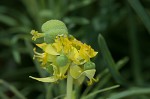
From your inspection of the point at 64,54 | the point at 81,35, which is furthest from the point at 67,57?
the point at 81,35

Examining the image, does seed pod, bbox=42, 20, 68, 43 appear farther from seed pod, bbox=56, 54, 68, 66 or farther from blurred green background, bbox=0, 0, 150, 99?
blurred green background, bbox=0, 0, 150, 99

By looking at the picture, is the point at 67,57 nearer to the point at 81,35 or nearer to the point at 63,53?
the point at 63,53

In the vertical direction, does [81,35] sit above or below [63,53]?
above

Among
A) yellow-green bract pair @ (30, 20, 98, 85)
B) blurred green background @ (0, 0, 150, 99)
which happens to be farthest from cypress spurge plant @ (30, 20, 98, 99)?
blurred green background @ (0, 0, 150, 99)

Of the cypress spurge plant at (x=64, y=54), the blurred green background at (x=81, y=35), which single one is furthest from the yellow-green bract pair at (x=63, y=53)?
the blurred green background at (x=81, y=35)

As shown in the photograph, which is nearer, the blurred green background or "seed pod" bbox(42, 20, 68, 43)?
"seed pod" bbox(42, 20, 68, 43)

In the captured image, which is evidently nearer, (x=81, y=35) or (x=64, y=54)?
(x=64, y=54)

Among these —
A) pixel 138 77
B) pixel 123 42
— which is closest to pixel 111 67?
pixel 138 77

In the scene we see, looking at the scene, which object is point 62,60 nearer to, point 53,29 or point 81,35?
point 53,29
